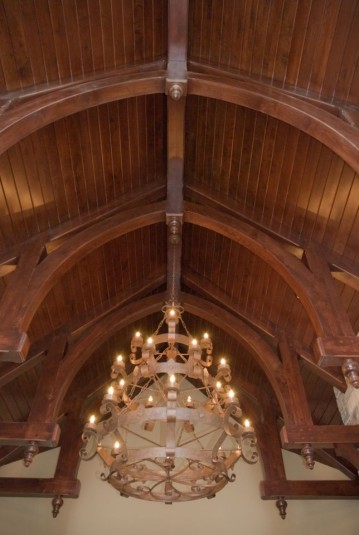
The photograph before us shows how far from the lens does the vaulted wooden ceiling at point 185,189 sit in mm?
4348

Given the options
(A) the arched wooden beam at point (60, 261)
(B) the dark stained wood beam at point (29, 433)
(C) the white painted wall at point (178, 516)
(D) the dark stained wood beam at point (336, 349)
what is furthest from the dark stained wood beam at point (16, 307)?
(C) the white painted wall at point (178, 516)

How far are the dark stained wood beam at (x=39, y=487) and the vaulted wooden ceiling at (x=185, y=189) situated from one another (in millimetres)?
38

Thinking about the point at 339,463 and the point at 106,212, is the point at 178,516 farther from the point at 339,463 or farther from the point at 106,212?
the point at 106,212

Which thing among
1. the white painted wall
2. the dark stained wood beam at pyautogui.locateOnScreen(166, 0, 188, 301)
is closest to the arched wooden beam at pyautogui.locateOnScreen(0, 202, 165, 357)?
the dark stained wood beam at pyautogui.locateOnScreen(166, 0, 188, 301)

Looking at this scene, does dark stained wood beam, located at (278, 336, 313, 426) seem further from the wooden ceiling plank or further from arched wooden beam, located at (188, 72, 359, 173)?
arched wooden beam, located at (188, 72, 359, 173)

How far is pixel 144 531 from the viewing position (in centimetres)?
789

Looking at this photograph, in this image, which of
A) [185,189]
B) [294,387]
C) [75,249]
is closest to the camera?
[75,249]

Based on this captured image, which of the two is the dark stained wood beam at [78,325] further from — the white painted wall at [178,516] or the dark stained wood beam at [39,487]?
the white painted wall at [178,516]

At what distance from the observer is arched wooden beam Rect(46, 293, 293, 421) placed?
21.7ft

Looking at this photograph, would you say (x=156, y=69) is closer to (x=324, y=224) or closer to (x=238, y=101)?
(x=238, y=101)

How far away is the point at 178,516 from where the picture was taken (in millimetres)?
8109

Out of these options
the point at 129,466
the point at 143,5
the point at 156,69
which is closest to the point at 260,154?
the point at 156,69

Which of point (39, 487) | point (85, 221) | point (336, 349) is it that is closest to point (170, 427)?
point (336, 349)

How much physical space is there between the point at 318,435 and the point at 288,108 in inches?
180
